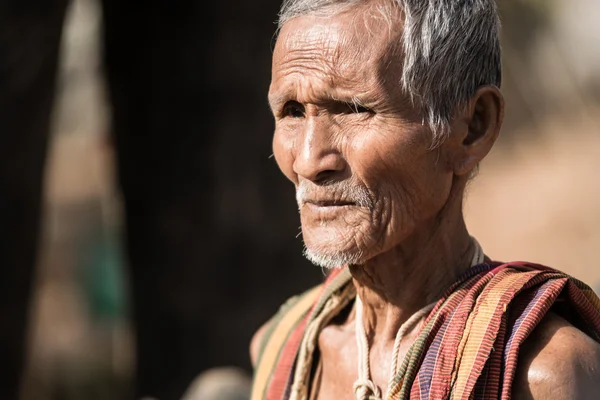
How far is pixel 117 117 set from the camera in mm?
5898

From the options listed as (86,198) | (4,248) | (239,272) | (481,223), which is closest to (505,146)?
(481,223)

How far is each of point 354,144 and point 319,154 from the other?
8 cm

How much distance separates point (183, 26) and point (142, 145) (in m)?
0.78

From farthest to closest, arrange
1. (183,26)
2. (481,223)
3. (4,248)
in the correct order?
1. (481,223)
2. (183,26)
3. (4,248)

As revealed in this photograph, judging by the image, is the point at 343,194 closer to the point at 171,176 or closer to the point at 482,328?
the point at 482,328

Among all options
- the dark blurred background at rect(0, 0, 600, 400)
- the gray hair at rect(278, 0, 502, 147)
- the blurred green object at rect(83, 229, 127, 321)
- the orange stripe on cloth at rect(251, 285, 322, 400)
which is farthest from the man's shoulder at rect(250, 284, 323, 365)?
the blurred green object at rect(83, 229, 127, 321)

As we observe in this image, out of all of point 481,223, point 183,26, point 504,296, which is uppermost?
point 183,26

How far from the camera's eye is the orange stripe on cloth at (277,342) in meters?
2.50

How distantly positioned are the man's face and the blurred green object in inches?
342

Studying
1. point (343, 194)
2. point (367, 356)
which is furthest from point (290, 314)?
point (343, 194)

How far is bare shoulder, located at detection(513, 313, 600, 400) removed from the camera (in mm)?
1807

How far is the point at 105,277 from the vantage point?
448 inches

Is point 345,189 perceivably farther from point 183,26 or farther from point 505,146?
point 505,146

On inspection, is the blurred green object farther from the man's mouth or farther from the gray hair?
the gray hair
